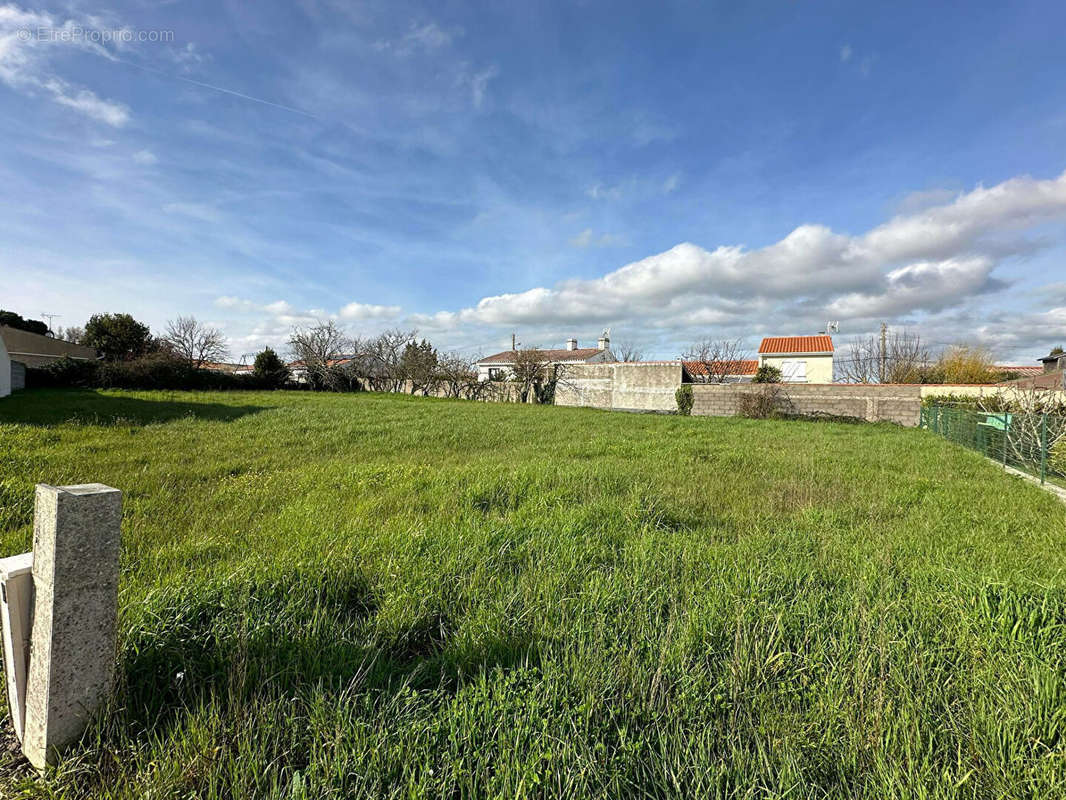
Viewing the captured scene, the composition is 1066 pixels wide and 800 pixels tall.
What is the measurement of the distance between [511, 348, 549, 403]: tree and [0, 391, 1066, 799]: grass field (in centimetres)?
2228

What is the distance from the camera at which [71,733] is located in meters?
1.42

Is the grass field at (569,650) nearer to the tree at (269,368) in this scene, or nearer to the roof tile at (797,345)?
the tree at (269,368)

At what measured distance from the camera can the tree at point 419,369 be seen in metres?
30.8

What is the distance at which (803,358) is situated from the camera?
34.6m

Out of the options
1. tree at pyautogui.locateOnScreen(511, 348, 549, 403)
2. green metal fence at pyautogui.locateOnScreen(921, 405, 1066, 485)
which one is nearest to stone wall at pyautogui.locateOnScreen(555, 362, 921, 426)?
tree at pyautogui.locateOnScreen(511, 348, 549, 403)

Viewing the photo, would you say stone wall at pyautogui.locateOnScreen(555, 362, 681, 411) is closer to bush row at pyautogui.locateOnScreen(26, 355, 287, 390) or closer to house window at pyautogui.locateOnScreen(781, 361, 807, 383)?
house window at pyautogui.locateOnScreen(781, 361, 807, 383)

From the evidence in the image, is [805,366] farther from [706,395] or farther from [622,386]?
[622,386]

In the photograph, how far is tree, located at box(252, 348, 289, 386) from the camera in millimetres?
30016

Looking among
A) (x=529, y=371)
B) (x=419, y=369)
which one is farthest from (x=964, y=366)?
(x=419, y=369)

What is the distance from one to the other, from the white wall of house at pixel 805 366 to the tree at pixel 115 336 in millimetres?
45942

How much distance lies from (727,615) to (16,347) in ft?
128

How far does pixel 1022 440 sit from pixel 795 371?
98.5 ft

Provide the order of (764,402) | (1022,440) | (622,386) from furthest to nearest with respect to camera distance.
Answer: (622,386), (764,402), (1022,440)

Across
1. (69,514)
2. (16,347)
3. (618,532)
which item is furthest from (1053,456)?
(16,347)
